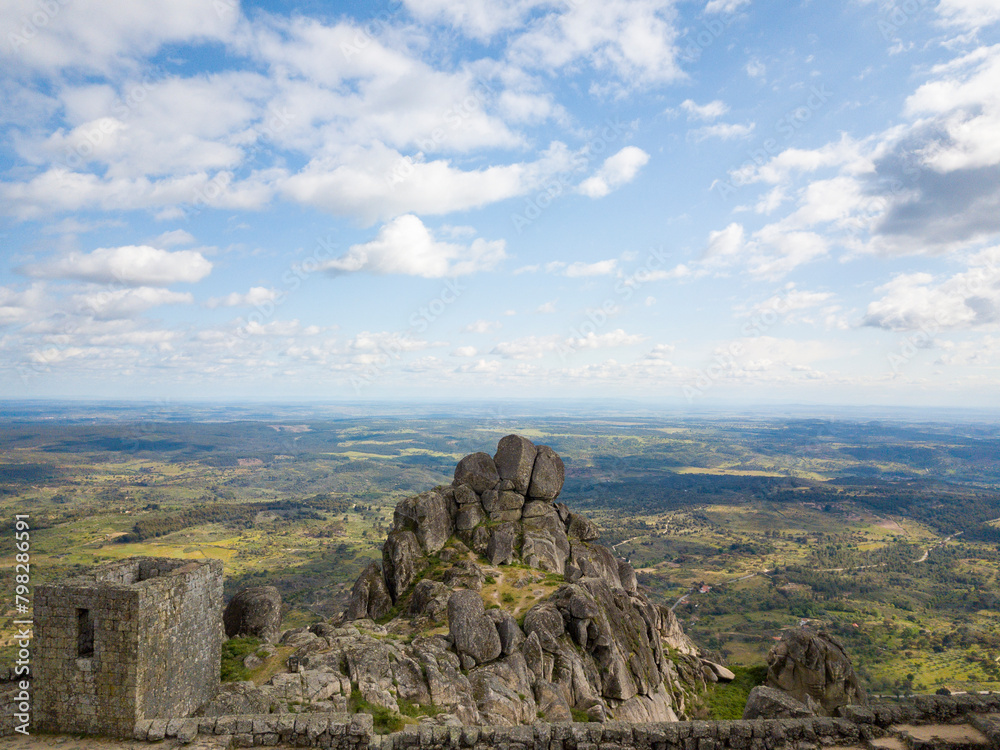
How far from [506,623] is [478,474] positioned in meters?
17.3

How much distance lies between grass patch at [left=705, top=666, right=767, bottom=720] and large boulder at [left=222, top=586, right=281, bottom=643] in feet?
90.9

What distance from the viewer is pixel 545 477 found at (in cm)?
4409

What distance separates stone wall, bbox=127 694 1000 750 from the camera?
1495 cm

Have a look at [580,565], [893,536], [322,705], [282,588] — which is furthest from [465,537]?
[893,536]

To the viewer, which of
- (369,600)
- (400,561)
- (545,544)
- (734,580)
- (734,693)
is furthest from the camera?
(734,580)

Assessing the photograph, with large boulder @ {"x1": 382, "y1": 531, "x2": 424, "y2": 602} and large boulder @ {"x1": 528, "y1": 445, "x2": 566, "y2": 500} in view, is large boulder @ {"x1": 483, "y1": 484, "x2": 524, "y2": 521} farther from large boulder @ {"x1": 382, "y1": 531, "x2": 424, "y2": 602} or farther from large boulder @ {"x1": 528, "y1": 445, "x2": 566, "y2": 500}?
large boulder @ {"x1": 382, "y1": 531, "x2": 424, "y2": 602}

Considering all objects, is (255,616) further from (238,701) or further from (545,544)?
(545,544)

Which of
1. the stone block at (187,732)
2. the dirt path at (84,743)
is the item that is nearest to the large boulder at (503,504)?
the stone block at (187,732)

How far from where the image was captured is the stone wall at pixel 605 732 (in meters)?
14.9

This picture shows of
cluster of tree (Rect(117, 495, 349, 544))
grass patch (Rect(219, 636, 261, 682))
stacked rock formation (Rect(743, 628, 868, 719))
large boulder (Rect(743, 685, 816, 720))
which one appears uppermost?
grass patch (Rect(219, 636, 261, 682))

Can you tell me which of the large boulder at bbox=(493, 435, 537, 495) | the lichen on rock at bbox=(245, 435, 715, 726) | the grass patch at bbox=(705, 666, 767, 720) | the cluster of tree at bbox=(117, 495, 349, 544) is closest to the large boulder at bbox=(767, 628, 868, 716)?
the grass patch at bbox=(705, 666, 767, 720)

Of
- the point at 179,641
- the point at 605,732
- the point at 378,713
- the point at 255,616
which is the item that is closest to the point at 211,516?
the point at 255,616

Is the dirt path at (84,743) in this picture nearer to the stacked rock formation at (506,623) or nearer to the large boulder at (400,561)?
the stacked rock formation at (506,623)

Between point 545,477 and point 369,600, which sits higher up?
point 545,477
